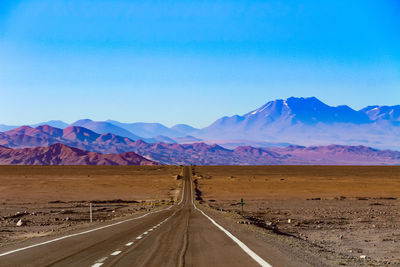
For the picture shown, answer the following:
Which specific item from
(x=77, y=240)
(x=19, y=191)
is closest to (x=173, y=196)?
(x=19, y=191)

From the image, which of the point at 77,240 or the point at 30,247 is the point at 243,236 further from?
the point at 30,247

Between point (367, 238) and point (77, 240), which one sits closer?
point (77, 240)

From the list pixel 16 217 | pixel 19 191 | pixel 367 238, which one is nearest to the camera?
pixel 367 238

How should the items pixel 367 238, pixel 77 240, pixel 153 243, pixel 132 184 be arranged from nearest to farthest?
pixel 153 243 < pixel 77 240 < pixel 367 238 < pixel 132 184

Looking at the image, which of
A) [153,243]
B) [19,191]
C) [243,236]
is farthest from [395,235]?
[19,191]

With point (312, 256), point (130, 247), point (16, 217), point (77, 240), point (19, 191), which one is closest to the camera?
point (312, 256)

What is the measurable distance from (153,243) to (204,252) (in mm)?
2601

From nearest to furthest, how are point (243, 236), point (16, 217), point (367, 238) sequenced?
1. point (243, 236)
2. point (367, 238)
3. point (16, 217)

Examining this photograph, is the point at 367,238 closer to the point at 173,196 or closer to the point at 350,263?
the point at 350,263

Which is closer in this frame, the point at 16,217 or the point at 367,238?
the point at 367,238

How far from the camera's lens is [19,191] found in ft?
235

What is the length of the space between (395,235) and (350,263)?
11.6 metres

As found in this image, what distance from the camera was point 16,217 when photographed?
3391 centimetres

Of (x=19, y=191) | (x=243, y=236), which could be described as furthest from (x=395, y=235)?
(x=19, y=191)
